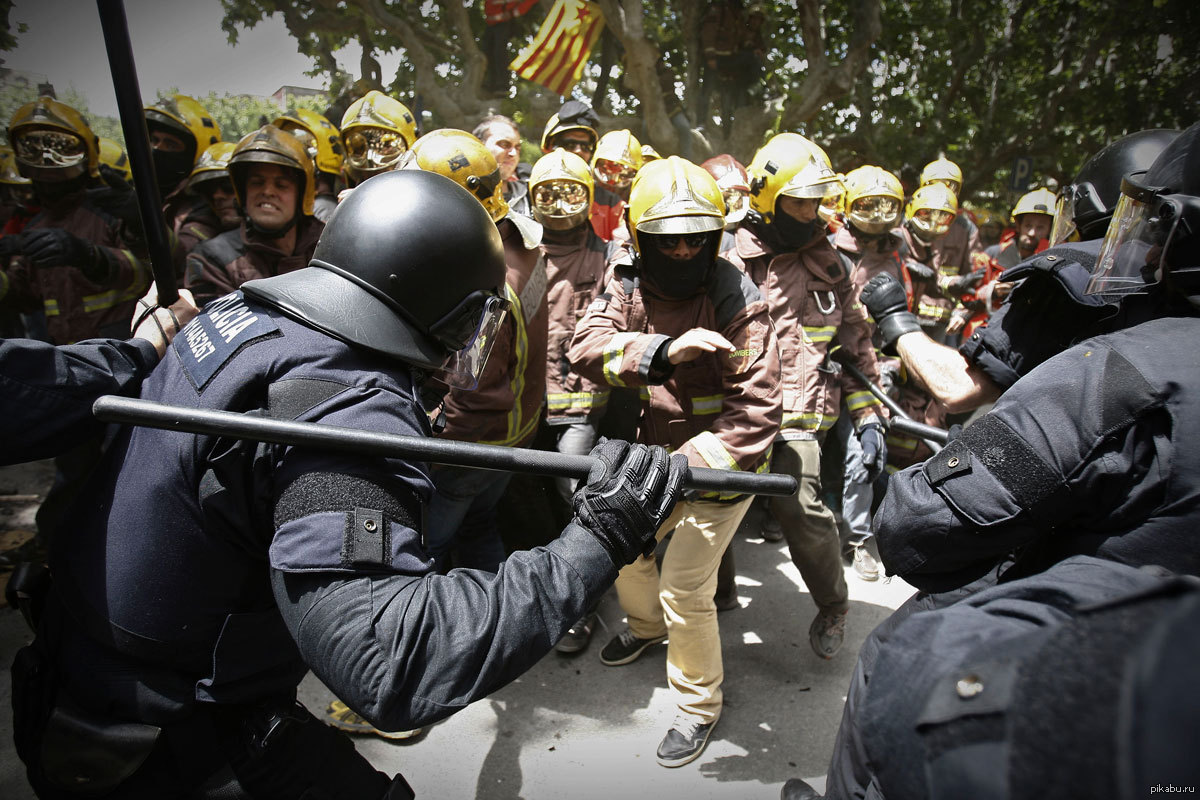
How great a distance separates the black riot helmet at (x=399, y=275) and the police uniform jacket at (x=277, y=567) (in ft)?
0.17

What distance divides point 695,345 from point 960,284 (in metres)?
4.53

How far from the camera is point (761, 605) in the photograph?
3887mm

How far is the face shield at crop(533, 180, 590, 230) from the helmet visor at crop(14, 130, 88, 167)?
107 inches

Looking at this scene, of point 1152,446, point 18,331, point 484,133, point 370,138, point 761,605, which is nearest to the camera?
point 1152,446

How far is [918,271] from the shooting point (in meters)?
5.30

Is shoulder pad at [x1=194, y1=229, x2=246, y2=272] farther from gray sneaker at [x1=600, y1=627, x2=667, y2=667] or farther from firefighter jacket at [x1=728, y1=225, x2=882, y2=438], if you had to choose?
gray sneaker at [x1=600, y1=627, x2=667, y2=667]

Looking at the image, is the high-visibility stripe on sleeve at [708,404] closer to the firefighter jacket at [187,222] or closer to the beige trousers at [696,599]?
the beige trousers at [696,599]

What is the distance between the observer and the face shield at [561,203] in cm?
414

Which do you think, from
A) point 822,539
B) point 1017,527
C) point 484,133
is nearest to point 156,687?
point 1017,527

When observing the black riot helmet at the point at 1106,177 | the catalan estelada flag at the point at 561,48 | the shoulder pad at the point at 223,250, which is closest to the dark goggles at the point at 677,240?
the black riot helmet at the point at 1106,177

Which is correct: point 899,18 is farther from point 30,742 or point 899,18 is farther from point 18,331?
point 30,742

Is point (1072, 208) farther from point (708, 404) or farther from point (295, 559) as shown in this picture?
point (295, 559)

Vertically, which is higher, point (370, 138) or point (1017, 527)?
point (370, 138)

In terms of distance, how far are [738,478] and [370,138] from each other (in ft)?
14.1
